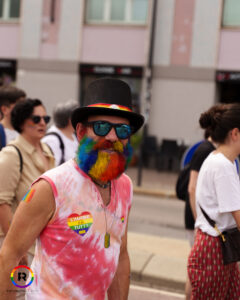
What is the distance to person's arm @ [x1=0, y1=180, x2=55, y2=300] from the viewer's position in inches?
70.9

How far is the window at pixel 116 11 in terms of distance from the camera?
16.2 metres

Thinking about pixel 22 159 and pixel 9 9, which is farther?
pixel 9 9

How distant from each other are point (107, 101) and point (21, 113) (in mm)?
1662

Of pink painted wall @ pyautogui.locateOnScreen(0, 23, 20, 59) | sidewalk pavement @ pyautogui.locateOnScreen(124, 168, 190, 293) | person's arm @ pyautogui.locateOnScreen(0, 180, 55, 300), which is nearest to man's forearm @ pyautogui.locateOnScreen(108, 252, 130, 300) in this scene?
person's arm @ pyautogui.locateOnScreen(0, 180, 55, 300)

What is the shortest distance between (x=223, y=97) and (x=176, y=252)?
12.0 m

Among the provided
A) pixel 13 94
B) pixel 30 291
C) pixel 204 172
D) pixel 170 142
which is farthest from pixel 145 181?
pixel 30 291

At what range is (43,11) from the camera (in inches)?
663

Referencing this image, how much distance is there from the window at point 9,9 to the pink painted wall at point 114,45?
304 centimetres

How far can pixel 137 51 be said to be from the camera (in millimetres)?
16188

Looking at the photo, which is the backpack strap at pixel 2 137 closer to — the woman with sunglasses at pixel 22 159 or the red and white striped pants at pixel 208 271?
the woman with sunglasses at pixel 22 159

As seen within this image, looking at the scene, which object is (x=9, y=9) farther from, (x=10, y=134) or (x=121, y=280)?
(x=121, y=280)

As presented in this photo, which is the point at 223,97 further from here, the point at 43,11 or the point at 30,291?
the point at 30,291

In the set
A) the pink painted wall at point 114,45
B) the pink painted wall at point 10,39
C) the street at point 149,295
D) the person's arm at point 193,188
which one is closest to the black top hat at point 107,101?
the person's arm at point 193,188

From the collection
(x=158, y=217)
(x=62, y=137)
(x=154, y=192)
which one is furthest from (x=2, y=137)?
(x=154, y=192)
